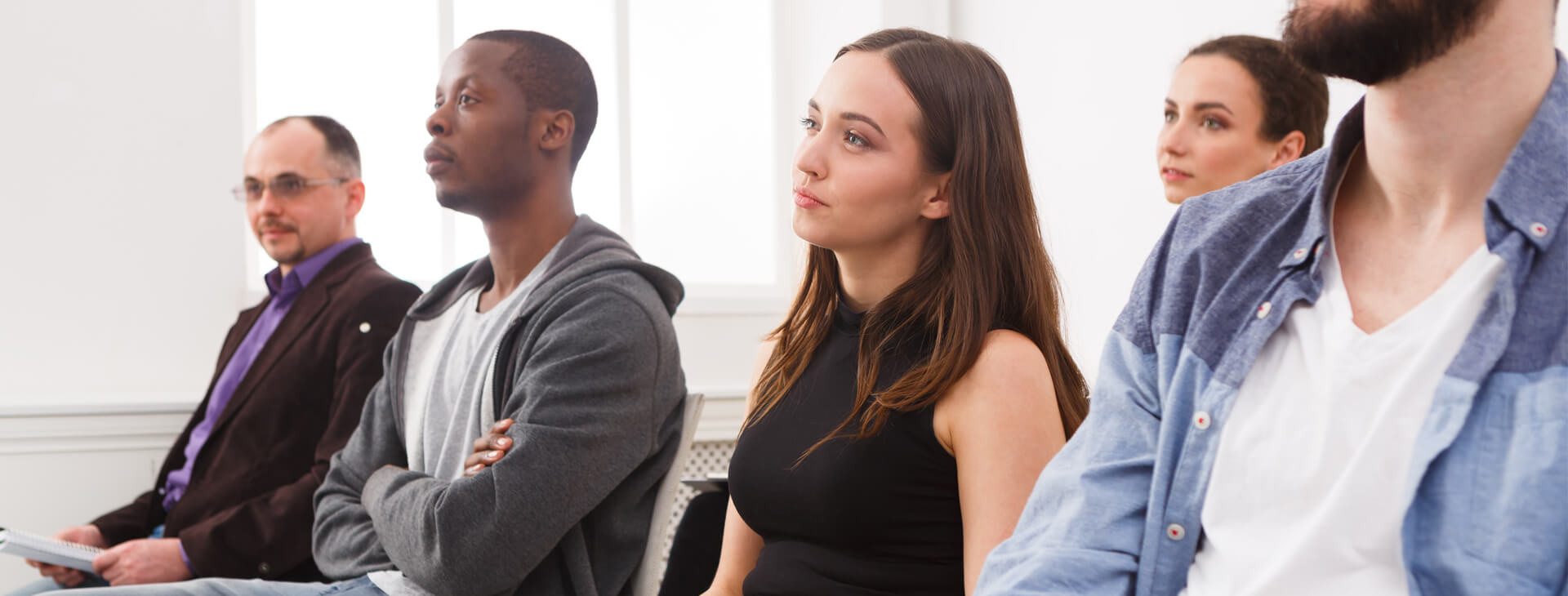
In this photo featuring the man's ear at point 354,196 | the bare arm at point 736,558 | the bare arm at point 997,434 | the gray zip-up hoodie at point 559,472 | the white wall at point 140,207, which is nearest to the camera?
the bare arm at point 997,434

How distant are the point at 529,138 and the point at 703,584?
2.89 feet

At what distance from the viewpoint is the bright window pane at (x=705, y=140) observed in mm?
4477

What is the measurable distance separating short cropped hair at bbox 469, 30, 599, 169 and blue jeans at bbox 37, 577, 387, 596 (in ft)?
2.77

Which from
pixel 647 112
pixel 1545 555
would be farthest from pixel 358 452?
pixel 647 112

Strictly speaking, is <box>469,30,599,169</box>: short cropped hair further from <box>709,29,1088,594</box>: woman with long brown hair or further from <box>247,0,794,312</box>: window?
<box>247,0,794,312</box>: window

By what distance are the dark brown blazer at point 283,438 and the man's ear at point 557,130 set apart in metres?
0.68

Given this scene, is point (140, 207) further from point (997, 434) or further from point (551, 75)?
point (997, 434)

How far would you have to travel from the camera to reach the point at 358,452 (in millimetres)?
2100

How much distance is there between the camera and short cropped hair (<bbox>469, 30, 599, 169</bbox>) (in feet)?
7.05

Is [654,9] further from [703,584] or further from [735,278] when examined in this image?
[703,584]

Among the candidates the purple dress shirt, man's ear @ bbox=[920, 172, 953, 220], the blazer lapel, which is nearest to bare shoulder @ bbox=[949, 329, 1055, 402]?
man's ear @ bbox=[920, 172, 953, 220]

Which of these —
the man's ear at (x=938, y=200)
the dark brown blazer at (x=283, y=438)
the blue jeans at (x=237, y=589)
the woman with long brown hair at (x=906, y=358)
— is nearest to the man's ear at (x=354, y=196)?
the dark brown blazer at (x=283, y=438)

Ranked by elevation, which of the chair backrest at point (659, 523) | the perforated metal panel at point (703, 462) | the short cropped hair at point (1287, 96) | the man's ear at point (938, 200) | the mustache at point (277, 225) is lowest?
the perforated metal panel at point (703, 462)

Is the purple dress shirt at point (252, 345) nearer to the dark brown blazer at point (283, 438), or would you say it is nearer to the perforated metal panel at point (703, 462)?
the dark brown blazer at point (283, 438)
